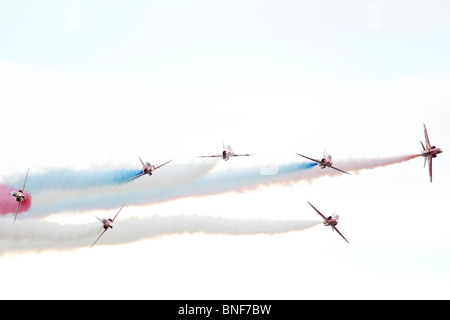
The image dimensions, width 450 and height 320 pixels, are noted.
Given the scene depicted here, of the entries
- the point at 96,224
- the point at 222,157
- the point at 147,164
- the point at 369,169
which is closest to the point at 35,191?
the point at 96,224

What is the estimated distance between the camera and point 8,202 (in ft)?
286

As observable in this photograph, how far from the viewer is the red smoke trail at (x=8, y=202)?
86.6 m

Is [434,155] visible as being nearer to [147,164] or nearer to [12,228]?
[147,164]

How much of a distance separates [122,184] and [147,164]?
514 centimetres

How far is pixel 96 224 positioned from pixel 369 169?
40.3 m

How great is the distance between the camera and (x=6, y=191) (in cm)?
8781

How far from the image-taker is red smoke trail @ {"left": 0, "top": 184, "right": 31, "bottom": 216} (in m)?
86.6
